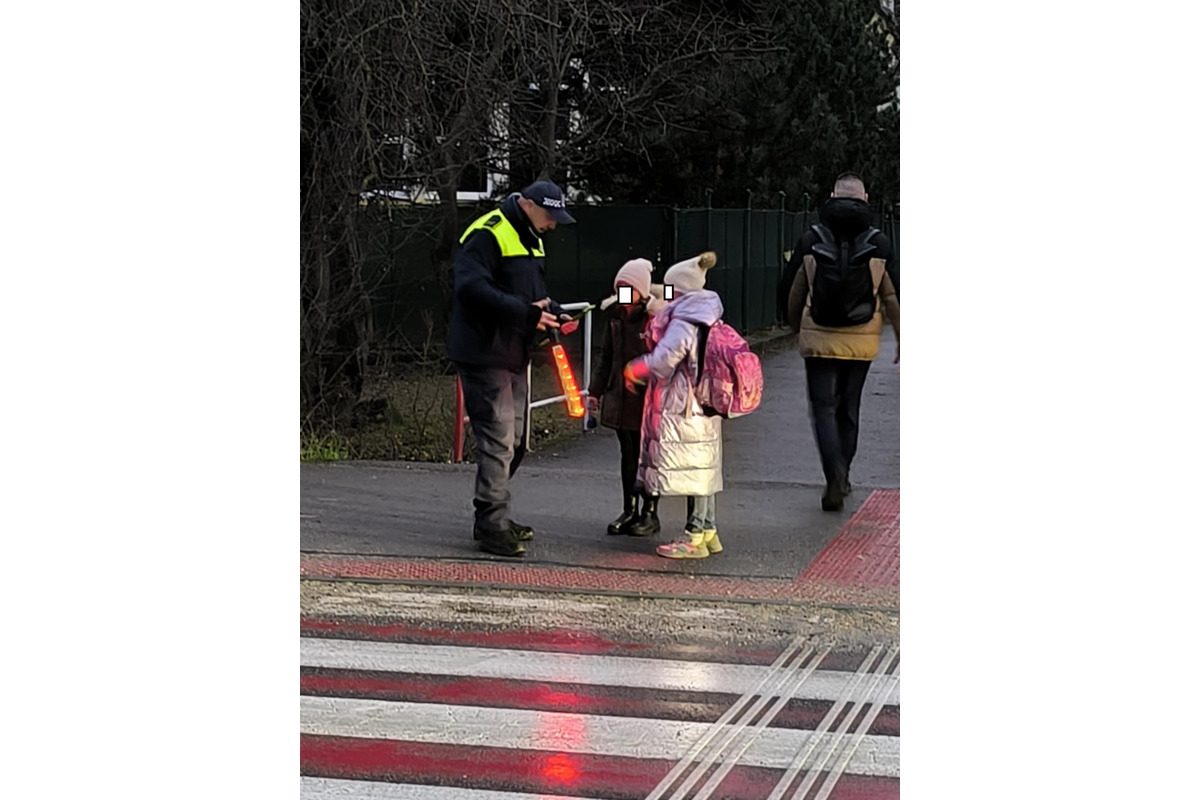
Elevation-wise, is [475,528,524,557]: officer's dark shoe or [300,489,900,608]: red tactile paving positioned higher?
[475,528,524,557]: officer's dark shoe

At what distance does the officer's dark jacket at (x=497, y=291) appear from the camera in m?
7.39

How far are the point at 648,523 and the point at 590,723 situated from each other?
9.46 ft

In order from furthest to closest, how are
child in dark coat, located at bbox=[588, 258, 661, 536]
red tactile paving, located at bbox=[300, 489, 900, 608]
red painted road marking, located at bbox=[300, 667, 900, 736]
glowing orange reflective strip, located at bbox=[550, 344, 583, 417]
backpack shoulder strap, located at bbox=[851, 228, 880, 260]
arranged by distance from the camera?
glowing orange reflective strip, located at bbox=[550, 344, 583, 417] < backpack shoulder strap, located at bbox=[851, 228, 880, 260] < child in dark coat, located at bbox=[588, 258, 661, 536] < red tactile paving, located at bbox=[300, 489, 900, 608] < red painted road marking, located at bbox=[300, 667, 900, 736]

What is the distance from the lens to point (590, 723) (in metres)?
5.22

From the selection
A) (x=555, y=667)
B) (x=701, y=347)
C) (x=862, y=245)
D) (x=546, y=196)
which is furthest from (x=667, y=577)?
(x=862, y=245)

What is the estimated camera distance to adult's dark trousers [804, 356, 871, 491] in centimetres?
862

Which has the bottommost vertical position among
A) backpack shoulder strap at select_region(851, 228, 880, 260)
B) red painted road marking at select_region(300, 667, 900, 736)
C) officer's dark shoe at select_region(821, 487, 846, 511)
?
red painted road marking at select_region(300, 667, 900, 736)

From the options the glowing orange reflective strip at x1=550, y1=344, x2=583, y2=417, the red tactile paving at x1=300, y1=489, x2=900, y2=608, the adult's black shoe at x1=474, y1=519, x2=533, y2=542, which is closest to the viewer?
the red tactile paving at x1=300, y1=489, x2=900, y2=608

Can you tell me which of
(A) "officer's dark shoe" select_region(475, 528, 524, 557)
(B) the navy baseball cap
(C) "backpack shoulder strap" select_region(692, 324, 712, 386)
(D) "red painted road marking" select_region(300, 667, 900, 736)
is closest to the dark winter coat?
(C) "backpack shoulder strap" select_region(692, 324, 712, 386)

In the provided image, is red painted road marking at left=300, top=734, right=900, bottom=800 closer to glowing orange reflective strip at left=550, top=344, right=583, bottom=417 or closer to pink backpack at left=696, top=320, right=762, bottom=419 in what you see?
pink backpack at left=696, top=320, right=762, bottom=419

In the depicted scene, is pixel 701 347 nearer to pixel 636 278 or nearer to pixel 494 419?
pixel 636 278

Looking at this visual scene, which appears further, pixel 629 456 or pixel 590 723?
pixel 629 456
